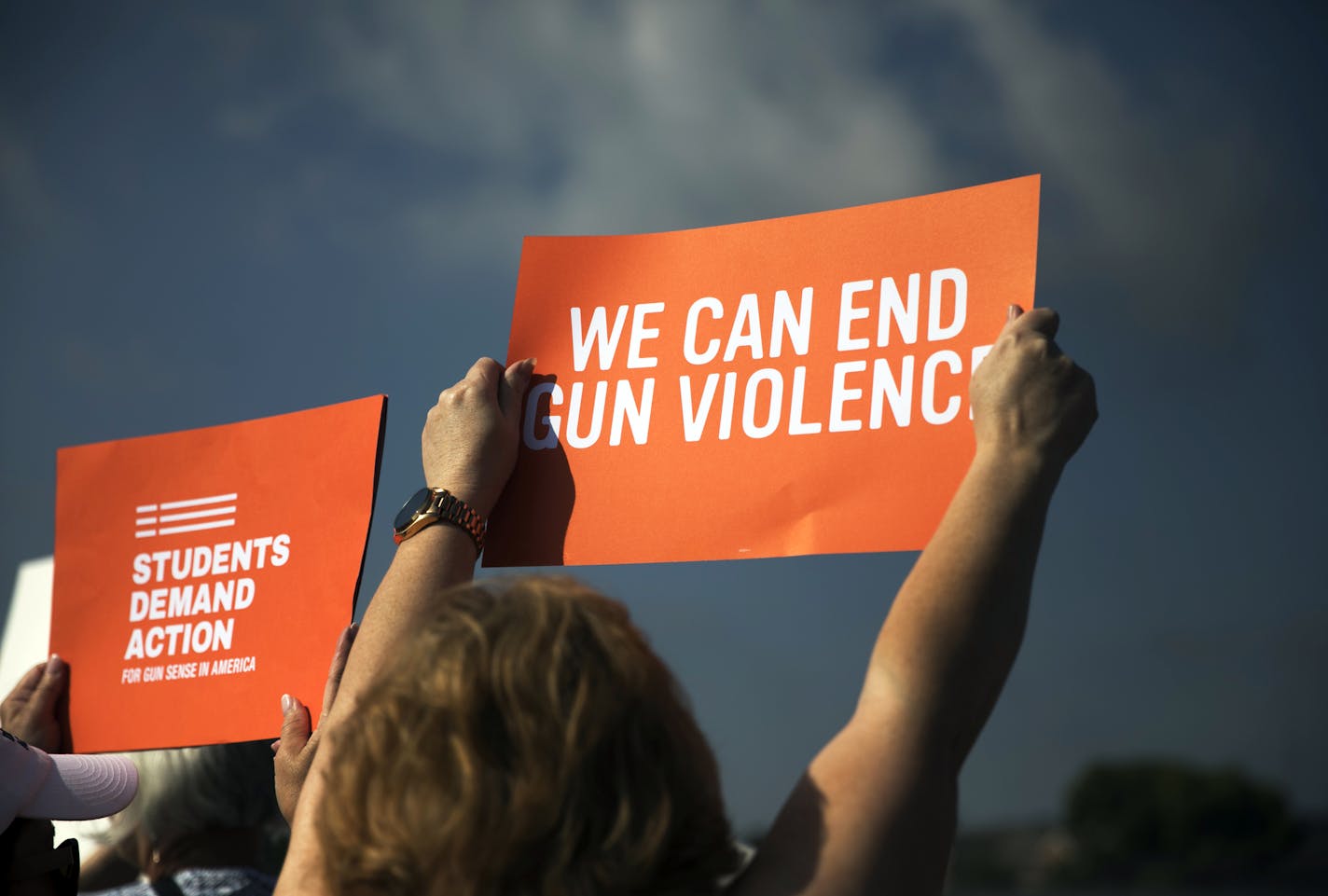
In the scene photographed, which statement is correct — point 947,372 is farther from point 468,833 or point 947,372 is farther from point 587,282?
point 468,833

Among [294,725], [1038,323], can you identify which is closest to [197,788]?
[294,725]

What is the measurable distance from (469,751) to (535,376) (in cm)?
99

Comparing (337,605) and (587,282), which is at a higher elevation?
(587,282)

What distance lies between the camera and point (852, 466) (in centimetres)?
168

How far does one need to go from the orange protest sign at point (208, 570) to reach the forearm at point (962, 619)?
1.09 metres

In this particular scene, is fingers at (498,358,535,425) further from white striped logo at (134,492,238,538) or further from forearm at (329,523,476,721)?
white striped logo at (134,492,238,538)

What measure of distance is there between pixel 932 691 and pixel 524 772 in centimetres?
39

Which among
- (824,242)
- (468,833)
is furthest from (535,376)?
(468,833)

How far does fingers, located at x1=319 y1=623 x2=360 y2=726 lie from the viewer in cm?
185

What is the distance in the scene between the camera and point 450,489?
5.94 ft

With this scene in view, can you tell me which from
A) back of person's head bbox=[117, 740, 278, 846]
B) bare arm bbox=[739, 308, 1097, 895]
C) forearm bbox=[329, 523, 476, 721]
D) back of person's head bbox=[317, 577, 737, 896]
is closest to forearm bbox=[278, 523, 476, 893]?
forearm bbox=[329, 523, 476, 721]

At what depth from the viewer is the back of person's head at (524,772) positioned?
1012mm

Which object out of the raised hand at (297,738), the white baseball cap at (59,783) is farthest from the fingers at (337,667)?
the white baseball cap at (59,783)

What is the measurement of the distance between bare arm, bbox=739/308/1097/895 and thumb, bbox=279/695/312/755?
0.98m
